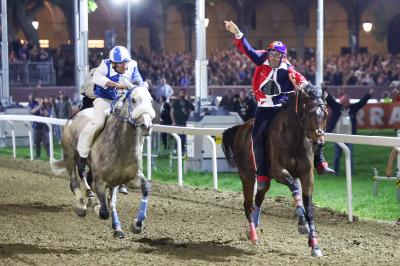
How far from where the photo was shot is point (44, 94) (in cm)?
3762

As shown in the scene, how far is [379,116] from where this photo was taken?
31.4 m

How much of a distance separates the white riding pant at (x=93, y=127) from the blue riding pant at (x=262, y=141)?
6.01 ft

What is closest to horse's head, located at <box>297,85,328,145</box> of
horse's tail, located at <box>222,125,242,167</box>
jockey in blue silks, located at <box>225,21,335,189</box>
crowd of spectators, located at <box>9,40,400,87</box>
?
jockey in blue silks, located at <box>225,21,335,189</box>

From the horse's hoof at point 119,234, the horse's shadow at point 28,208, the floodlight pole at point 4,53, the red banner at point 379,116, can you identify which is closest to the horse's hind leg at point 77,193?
the horse's shadow at point 28,208

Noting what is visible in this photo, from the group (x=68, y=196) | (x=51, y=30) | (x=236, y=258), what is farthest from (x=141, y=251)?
(x=51, y=30)

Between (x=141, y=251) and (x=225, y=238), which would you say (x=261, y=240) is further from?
(x=141, y=251)

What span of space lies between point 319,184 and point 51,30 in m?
37.2

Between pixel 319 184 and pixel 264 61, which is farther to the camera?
pixel 319 184

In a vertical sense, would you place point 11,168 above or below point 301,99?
below

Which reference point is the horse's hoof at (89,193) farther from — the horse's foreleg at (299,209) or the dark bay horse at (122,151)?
the horse's foreleg at (299,209)

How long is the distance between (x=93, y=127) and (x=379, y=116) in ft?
67.9

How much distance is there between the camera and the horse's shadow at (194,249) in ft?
33.2

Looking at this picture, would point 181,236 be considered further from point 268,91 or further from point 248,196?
point 268,91

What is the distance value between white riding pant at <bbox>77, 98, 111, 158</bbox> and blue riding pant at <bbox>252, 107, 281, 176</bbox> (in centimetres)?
183
